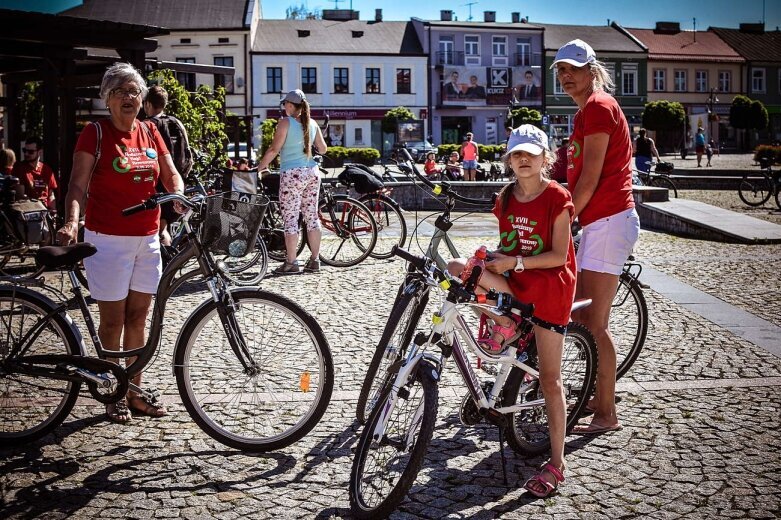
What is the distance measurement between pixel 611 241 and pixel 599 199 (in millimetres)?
231

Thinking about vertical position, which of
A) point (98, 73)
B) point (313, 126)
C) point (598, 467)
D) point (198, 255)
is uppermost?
point (98, 73)

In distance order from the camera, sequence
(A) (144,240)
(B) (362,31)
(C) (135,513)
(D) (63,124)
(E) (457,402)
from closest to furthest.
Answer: (C) (135,513)
(A) (144,240)
(E) (457,402)
(D) (63,124)
(B) (362,31)

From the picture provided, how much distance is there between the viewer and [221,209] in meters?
4.43

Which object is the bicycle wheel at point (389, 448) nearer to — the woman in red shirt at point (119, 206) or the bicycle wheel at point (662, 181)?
the woman in red shirt at point (119, 206)

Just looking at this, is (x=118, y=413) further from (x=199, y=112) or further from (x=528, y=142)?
(x=199, y=112)

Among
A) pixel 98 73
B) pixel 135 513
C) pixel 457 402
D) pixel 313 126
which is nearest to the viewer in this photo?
pixel 135 513

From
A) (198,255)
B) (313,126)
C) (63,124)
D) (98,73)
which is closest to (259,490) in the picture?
(198,255)

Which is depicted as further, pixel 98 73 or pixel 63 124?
pixel 98 73

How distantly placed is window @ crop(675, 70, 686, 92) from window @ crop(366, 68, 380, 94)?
26213 mm

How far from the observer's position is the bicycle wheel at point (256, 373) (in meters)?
4.36

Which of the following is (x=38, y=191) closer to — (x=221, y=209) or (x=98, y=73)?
(x=98, y=73)

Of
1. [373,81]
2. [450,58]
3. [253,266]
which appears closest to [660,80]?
[450,58]

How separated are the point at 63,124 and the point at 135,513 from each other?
9198 mm

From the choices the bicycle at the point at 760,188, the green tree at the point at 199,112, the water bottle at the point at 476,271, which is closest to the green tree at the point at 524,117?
the bicycle at the point at 760,188
